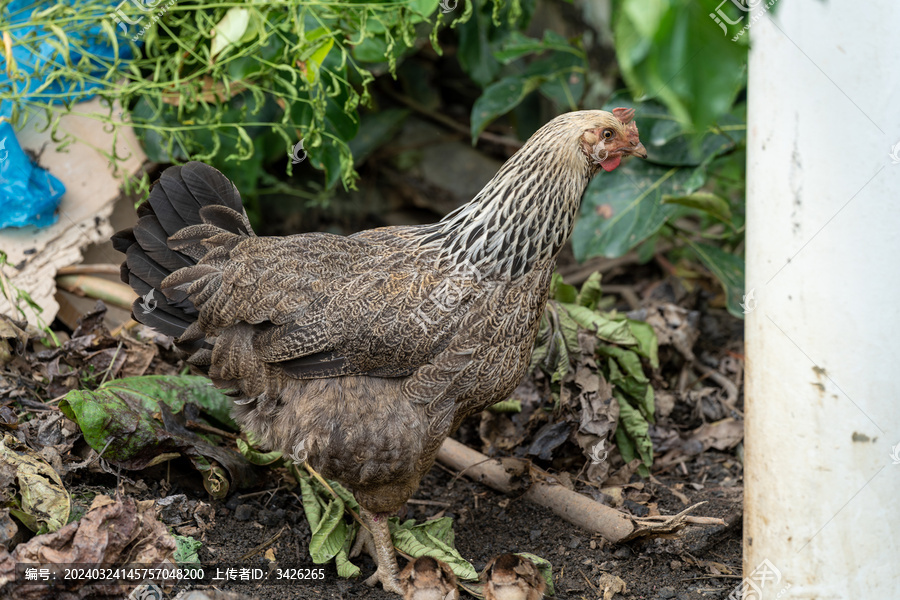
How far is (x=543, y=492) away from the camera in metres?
3.02

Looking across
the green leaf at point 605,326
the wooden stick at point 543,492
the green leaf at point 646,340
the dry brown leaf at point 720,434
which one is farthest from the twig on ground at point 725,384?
the wooden stick at point 543,492

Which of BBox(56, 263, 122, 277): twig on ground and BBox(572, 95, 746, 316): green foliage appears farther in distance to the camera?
BBox(572, 95, 746, 316): green foliage

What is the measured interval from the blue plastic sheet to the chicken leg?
2.19 meters

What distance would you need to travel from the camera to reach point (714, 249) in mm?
4324

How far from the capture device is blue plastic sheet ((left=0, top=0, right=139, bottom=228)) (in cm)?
323

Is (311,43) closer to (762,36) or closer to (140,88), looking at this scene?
(140,88)

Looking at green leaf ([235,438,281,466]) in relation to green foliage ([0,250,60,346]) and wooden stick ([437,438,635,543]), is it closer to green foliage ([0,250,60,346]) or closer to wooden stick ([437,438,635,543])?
wooden stick ([437,438,635,543])

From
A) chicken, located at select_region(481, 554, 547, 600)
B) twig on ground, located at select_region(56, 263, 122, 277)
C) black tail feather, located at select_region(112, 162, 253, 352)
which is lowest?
chicken, located at select_region(481, 554, 547, 600)

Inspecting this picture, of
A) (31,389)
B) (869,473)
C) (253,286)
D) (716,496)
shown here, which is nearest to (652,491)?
(716,496)

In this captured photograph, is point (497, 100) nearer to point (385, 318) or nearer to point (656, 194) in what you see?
point (656, 194)

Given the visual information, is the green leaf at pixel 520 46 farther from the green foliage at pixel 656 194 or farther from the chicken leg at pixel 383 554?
the chicken leg at pixel 383 554

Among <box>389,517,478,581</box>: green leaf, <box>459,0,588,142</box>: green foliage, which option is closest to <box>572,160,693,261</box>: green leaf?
<box>459,0,588,142</box>: green foliage

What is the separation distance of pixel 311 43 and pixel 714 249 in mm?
2632

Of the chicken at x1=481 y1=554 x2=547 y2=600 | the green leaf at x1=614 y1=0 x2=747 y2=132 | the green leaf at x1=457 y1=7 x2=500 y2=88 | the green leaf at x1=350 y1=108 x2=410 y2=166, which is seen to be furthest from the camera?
the green leaf at x1=350 y1=108 x2=410 y2=166
